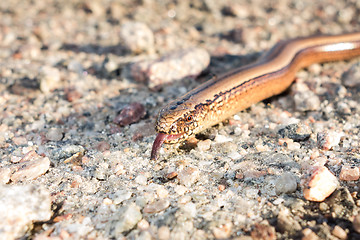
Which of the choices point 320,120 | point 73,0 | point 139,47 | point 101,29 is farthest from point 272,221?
point 73,0

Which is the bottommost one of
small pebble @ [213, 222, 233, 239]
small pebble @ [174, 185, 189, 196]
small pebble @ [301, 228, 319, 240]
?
small pebble @ [213, 222, 233, 239]

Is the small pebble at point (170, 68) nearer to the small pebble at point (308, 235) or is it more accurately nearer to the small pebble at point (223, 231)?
the small pebble at point (223, 231)

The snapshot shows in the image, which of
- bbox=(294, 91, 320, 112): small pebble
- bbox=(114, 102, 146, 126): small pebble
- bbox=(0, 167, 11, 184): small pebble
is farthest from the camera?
bbox=(294, 91, 320, 112): small pebble

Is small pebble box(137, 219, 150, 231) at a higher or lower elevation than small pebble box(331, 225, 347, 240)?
lower

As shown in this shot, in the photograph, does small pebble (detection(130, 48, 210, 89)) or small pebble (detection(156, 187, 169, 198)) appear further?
small pebble (detection(130, 48, 210, 89))

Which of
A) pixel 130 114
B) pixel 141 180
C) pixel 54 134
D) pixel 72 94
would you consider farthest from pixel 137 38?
pixel 141 180

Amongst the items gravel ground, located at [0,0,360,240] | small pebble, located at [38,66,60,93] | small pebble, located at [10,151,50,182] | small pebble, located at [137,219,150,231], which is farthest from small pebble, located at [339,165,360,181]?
small pebble, located at [38,66,60,93]

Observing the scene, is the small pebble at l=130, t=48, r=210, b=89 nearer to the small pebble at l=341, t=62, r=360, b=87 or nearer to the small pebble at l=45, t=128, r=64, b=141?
the small pebble at l=45, t=128, r=64, b=141
